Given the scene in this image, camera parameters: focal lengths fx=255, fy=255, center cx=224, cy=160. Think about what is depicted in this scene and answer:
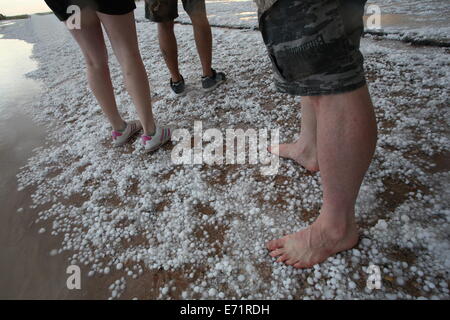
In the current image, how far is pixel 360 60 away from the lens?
704mm

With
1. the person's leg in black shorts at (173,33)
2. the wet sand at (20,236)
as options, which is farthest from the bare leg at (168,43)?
the wet sand at (20,236)

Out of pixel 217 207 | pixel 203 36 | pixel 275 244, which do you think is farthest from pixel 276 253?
pixel 203 36

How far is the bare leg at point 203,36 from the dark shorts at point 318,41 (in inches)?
61.0

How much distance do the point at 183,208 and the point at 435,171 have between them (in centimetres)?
124

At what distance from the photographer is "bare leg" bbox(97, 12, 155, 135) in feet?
4.42

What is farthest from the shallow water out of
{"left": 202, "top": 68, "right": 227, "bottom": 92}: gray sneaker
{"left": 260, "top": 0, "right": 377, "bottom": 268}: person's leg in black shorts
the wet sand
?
{"left": 202, "top": 68, "right": 227, "bottom": 92}: gray sneaker

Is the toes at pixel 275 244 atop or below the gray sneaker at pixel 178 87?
below

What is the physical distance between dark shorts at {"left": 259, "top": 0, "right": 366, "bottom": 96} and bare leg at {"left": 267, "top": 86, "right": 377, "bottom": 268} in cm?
5

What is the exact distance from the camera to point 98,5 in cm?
125

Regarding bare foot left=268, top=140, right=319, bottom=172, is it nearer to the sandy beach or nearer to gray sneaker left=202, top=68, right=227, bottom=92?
the sandy beach

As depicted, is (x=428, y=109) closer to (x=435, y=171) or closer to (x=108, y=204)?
(x=435, y=171)

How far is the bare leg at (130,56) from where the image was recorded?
135cm

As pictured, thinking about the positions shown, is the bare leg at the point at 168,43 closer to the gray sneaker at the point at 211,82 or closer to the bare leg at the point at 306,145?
the gray sneaker at the point at 211,82

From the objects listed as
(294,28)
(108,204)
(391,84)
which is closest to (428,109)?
(391,84)
